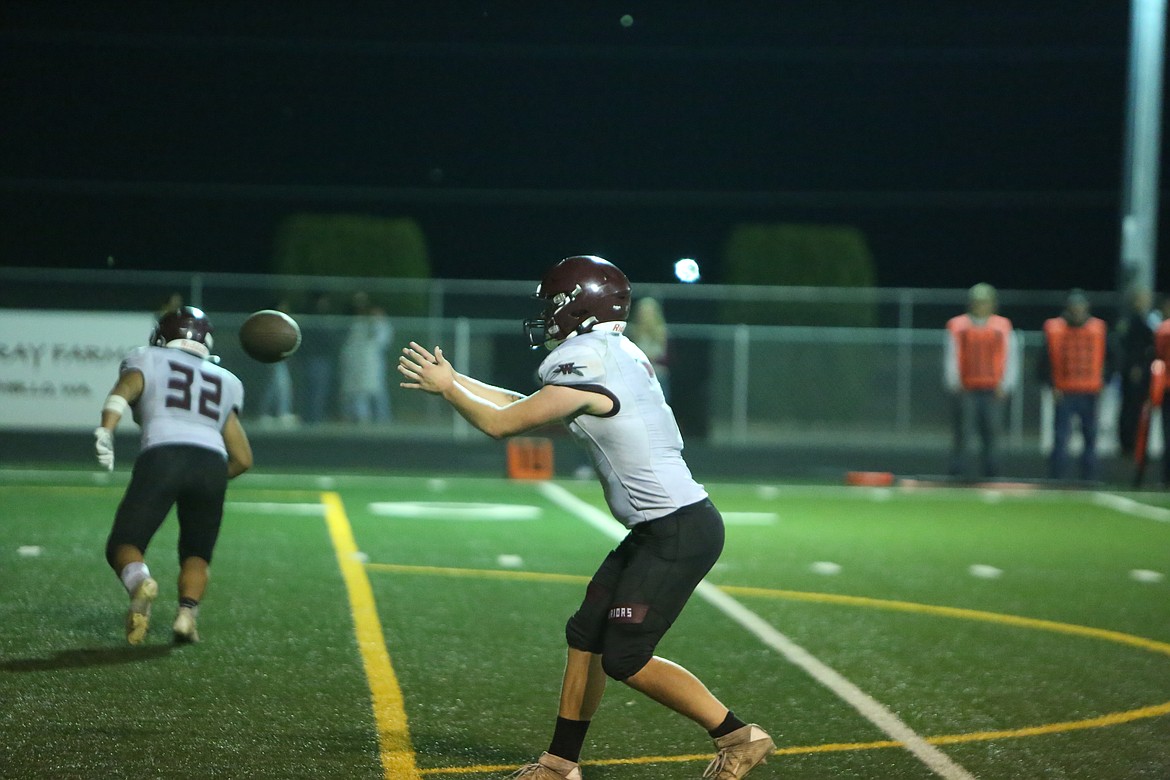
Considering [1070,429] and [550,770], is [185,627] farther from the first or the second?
[1070,429]

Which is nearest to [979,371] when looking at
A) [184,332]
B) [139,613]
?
[184,332]

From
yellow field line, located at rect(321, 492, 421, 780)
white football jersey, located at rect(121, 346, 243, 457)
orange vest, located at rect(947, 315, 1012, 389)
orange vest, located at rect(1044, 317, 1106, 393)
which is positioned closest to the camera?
yellow field line, located at rect(321, 492, 421, 780)

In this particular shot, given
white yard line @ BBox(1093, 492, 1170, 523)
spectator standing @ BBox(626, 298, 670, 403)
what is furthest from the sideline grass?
spectator standing @ BBox(626, 298, 670, 403)

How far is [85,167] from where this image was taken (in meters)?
51.3

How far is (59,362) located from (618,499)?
566 inches

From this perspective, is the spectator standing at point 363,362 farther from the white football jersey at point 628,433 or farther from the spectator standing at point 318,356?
the white football jersey at point 628,433

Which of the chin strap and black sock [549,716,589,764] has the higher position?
the chin strap

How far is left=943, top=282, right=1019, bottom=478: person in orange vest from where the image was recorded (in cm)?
1723

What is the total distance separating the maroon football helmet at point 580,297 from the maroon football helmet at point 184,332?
295 cm

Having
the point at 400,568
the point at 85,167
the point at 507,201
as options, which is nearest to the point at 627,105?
the point at 507,201

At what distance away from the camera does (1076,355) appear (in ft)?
57.3

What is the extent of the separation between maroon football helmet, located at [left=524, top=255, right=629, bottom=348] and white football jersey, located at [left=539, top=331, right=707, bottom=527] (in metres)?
0.06

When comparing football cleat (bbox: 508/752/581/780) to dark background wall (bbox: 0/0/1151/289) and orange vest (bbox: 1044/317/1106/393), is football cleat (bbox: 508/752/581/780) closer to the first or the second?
orange vest (bbox: 1044/317/1106/393)

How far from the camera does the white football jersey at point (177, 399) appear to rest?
793cm
